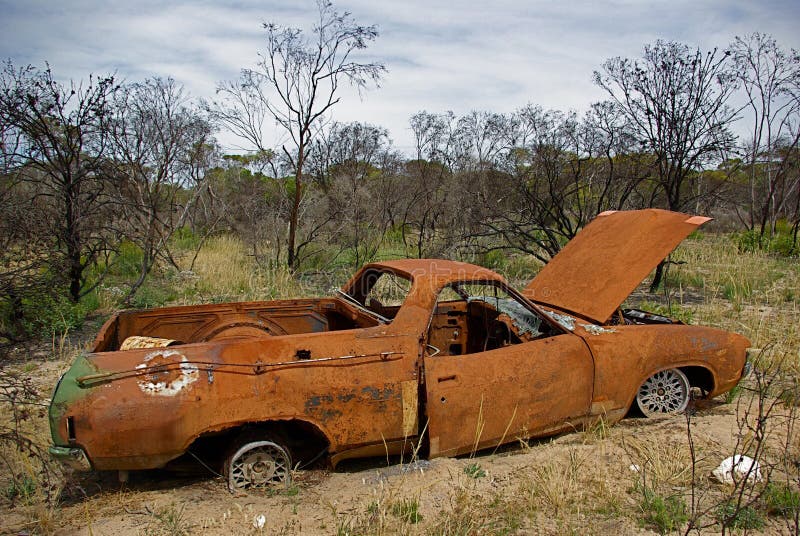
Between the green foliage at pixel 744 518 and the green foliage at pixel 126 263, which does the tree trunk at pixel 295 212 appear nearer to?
the green foliage at pixel 126 263

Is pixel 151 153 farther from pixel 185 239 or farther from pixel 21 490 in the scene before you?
pixel 21 490

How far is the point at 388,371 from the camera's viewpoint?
3.76 m

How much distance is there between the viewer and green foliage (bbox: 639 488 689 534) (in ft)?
10.3

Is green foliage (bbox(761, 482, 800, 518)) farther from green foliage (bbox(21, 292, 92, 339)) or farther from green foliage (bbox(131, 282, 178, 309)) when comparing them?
green foliage (bbox(131, 282, 178, 309))

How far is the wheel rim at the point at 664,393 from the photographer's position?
4676mm

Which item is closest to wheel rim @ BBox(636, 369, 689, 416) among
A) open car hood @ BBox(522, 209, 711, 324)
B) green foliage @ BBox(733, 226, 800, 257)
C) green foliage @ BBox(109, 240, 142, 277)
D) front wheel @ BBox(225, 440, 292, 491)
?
open car hood @ BBox(522, 209, 711, 324)

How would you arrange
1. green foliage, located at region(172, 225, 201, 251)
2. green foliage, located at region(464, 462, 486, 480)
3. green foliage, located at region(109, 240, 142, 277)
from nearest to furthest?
green foliage, located at region(464, 462, 486, 480), green foliage, located at region(109, 240, 142, 277), green foliage, located at region(172, 225, 201, 251)

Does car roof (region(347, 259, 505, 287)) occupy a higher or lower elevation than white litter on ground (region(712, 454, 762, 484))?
higher

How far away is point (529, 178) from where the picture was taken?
37.3ft

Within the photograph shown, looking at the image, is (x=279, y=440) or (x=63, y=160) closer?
(x=279, y=440)

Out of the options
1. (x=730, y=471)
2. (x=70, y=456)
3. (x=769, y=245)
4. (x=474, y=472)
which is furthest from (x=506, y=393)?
(x=769, y=245)

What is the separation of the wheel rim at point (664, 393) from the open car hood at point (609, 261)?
0.71 m

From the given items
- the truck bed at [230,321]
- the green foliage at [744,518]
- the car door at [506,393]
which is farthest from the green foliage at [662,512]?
the truck bed at [230,321]

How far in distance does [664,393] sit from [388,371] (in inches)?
97.7
